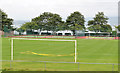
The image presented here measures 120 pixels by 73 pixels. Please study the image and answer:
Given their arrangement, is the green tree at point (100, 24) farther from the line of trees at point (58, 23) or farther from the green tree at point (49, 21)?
the green tree at point (49, 21)

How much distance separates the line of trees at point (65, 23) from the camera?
10256 cm

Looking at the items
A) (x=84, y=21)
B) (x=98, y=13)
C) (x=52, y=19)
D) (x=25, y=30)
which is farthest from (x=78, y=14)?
(x=25, y=30)

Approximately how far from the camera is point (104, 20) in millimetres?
115062

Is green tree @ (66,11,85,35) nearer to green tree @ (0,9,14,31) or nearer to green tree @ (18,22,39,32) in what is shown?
green tree @ (18,22,39,32)

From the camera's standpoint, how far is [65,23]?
109750mm

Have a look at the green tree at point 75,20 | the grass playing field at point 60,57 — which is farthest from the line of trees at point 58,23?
the grass playing field at point 60,57

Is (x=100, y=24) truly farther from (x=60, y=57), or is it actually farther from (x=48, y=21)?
(x=60, y=57)

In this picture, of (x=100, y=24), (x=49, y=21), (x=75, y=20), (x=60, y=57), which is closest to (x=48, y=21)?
(x=49, y=21)

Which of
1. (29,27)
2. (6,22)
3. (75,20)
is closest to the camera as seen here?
(6,22)

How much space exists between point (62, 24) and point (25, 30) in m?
22.7

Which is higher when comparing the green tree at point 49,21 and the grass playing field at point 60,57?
the green tree at point 49,21

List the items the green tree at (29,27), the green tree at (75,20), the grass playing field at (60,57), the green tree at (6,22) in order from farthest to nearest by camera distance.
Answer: the green tree at (75,20)
the green tree at (29,27)
the green tree at (6,22)
the grass playing field at (60,57)

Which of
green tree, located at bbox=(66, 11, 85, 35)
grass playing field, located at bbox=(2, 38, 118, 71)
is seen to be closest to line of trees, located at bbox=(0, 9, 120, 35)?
green tree, located at bbox=(66, 11, 85, 35)

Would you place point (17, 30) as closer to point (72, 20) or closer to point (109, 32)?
point (72, 20)
